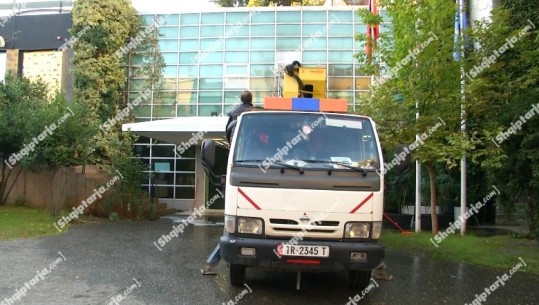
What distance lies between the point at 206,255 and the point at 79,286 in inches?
112

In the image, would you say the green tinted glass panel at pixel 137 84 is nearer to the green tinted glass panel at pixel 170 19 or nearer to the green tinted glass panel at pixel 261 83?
the green tinted glass panel at pixel 170 19

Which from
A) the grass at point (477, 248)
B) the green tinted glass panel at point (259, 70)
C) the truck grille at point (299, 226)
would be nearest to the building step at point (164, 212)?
the green tinted glass panel at point (259, 70)

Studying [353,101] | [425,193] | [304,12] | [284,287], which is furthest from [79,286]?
[304,12]

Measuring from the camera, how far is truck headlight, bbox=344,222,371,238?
576 cm

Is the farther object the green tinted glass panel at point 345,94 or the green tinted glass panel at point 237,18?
the green tinted glass panel at point 237,18

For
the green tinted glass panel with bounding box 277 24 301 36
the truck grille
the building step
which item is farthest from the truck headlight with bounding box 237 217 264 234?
the green tinted glass panel with bounding box 277 24 301 36

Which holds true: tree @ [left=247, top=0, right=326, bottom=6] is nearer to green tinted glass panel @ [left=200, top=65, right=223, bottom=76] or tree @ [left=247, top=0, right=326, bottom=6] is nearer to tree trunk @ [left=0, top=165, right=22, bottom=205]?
green tinted glass panel @ [left=200, top=65, right=223, bottom=76]

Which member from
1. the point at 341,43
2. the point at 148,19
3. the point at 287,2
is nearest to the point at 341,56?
the point at 341,43

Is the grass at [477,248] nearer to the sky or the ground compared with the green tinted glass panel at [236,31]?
nearer to the ground

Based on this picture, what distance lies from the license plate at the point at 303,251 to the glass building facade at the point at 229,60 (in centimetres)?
1318

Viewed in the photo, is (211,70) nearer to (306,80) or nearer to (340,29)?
(340,29)

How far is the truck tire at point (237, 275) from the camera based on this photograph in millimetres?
6398

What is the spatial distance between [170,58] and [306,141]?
14135 mm

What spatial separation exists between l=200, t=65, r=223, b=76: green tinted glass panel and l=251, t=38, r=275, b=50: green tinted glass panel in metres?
1.54
